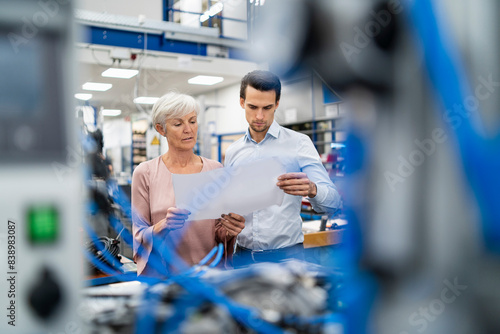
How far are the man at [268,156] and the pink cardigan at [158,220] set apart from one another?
108 millimetres

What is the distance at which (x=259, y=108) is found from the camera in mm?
1338

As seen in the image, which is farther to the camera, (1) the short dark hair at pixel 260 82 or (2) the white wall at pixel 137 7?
(2) the white wall at pixel 137 7

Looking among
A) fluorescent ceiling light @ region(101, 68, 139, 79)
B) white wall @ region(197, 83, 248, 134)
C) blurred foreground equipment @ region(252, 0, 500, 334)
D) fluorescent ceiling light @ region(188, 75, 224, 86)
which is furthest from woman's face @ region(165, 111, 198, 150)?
white wall @ region(197, 83, 248, 134)

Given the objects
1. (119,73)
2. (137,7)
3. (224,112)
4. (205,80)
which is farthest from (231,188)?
(224,112)

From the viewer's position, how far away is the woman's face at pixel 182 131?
135 cm

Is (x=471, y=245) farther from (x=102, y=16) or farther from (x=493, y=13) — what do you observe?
(x=102, y=16)

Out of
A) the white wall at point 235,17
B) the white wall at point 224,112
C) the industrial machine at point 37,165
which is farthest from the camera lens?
the white wall at point 224,112

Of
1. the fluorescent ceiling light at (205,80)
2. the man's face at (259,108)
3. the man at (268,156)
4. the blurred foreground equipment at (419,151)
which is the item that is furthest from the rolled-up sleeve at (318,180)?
the fluorescent ceiling light at (205,80)

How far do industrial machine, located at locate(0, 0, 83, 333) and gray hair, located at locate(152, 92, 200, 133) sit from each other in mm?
794

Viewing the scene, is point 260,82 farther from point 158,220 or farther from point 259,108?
point 158,220

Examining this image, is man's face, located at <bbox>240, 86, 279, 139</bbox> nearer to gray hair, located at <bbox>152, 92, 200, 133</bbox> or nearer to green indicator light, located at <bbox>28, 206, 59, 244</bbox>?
gray hair, located at <bbox>152, 92, 200, 133</bbox>

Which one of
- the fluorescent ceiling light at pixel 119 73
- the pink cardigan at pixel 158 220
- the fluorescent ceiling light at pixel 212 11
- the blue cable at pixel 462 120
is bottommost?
the pink cardigan at pixel 158 220

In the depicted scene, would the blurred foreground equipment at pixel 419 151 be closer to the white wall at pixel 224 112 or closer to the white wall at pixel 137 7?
the white wall at pixel 137 7

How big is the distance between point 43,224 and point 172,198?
0.78 metres
